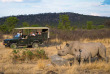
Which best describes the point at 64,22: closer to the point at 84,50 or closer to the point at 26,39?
the point at 26,39

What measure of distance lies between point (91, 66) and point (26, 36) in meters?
9.88

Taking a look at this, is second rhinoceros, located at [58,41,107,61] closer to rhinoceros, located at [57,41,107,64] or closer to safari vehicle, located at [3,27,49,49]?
rhinoceros, located at [57,41,107,64]

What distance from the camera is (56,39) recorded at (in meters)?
21.8

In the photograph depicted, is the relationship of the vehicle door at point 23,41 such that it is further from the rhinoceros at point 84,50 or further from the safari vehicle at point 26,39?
the rhinoceros at point 84,50

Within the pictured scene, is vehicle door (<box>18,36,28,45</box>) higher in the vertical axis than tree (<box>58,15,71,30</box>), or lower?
lower

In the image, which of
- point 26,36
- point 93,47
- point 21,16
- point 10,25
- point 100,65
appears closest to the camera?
point 100,65

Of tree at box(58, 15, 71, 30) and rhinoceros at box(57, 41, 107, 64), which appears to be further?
tree at box(58, 15, 71, 30)

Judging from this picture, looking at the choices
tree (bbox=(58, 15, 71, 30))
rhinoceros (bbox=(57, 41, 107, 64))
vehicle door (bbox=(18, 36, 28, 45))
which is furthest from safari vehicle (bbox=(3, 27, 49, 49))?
tree (bbox=(58, 15, 71, 30))

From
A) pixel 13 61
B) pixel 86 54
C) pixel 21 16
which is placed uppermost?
pixel 21 16

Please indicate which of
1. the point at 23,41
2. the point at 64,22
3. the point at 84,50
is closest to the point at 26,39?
the point at 23,41

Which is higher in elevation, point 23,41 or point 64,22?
point 64,22

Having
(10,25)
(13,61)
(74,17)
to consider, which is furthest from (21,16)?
(13,61)

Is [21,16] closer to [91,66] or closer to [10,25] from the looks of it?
[10,25]

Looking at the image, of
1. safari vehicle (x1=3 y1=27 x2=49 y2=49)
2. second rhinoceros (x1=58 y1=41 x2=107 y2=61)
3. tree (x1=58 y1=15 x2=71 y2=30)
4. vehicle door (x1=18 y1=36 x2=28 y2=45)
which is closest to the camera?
second rhinoceros (x1=58 y1=41 x2=107 y2=61)
